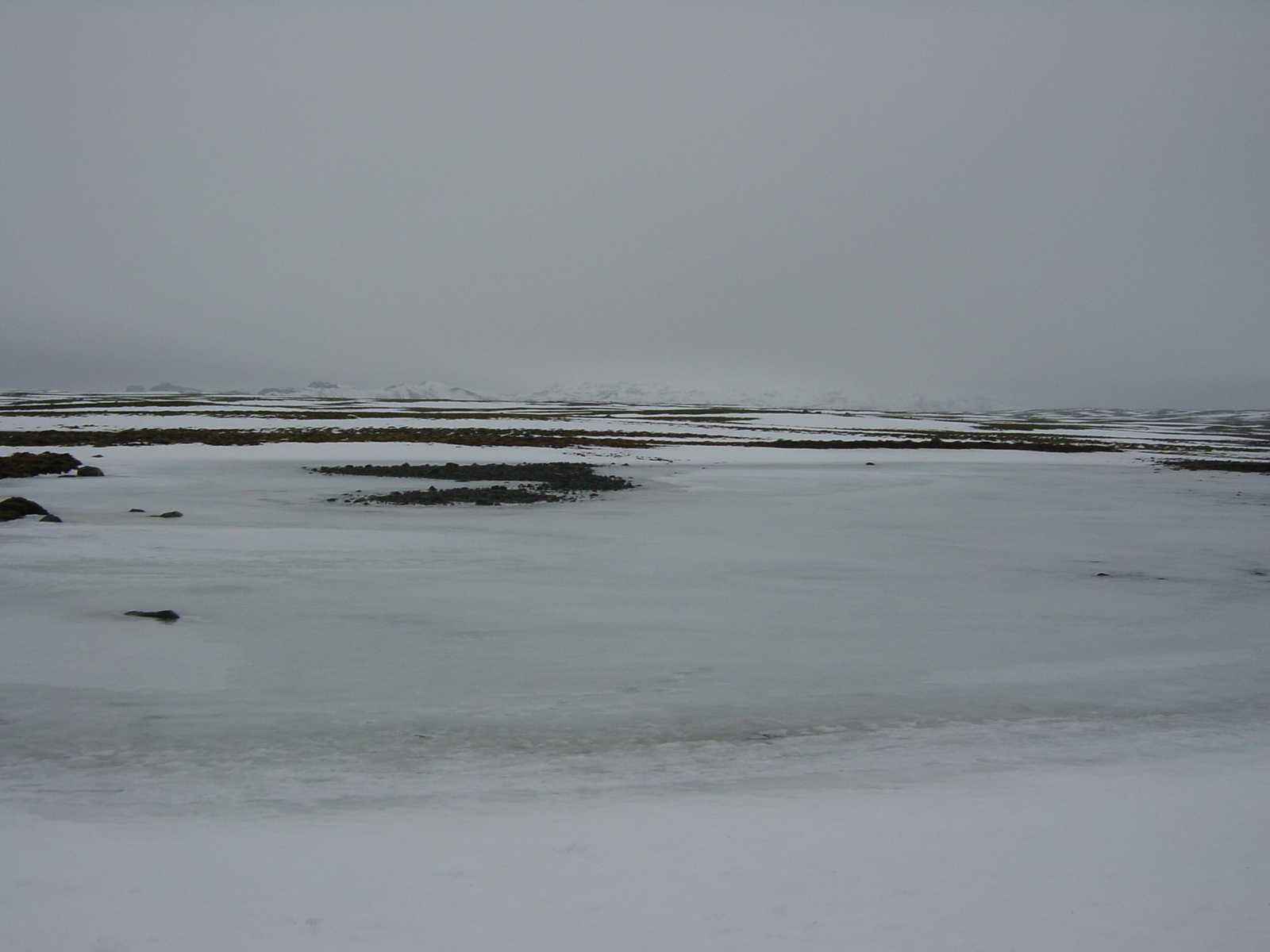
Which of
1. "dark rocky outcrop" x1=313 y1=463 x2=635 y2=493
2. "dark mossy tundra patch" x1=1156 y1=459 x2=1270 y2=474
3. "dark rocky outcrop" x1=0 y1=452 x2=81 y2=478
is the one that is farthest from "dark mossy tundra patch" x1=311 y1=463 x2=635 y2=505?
"dark mossy tundra patch" x1=1156 y1=459 x2=1270 y2=474

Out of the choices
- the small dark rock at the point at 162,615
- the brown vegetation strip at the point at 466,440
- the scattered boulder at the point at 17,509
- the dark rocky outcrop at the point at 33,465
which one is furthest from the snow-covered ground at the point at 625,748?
the brown vegetation strip at the point at 466,440

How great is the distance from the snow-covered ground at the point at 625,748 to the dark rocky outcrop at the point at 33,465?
8125mm

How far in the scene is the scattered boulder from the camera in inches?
431

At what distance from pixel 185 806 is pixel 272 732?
2.75 feet

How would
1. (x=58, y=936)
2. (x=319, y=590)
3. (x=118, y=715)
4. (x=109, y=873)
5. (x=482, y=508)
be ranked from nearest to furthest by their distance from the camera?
(x=58, y=936) < (x=109, y=873) < (x=118, y=715) < (x=319, y=590) < (x=482, y=508)

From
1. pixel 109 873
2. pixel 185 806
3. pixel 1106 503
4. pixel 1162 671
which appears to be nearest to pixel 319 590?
pixel 185 806

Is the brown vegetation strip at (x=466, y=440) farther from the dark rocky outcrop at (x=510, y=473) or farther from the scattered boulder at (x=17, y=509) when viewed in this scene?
the scattered boulder at (x=17, y=509)

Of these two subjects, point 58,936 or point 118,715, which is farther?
point 118,715

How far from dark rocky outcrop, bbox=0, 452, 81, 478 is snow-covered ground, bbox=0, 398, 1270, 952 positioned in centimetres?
813

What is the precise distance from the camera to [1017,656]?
621 cm

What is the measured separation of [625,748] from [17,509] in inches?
418

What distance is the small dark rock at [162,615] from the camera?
6.66 m

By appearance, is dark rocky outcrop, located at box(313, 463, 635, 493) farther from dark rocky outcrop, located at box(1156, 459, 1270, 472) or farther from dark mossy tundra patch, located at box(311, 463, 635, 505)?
dark rocky outcrop, located at box(1156, 459, 1270, 472)

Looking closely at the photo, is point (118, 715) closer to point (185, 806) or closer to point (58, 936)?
point (185, 806)
